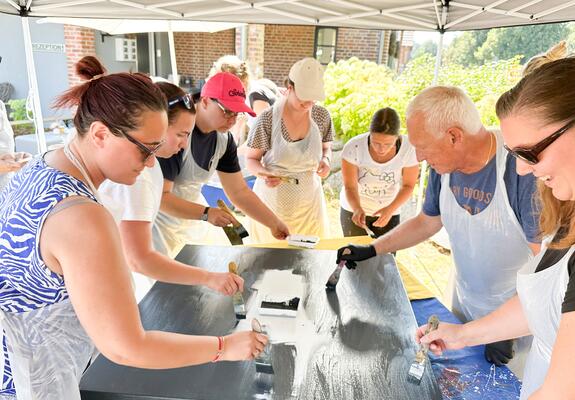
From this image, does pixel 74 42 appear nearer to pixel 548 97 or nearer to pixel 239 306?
pixel 239 306

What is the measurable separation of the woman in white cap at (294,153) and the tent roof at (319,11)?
0.65 m

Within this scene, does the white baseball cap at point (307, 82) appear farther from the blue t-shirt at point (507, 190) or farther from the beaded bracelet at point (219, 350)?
the beaded bracelet at point (219, 350)

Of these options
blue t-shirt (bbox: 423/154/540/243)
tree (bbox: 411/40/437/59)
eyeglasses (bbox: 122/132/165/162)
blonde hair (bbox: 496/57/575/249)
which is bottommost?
blue t-shirt (bbox: 423/154/540/243)

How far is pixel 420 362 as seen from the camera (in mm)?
1230

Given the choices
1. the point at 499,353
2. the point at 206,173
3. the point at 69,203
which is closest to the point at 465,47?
the point at 206,173

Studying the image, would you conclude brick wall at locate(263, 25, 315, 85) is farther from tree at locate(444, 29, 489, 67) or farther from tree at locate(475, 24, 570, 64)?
tree at locate(475, 24, 570, 64)

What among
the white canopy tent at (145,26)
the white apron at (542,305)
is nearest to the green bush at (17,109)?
the white canopy tent at (145,26)

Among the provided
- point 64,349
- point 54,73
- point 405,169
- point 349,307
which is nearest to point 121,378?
point 64,349

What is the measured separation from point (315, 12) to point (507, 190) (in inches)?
88.6

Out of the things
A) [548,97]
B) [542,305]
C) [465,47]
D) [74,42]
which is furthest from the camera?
[465,47]

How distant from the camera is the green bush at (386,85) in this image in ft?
19.2

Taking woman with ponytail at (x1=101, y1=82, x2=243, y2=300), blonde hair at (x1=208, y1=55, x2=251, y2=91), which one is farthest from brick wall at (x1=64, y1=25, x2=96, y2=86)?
woman with ponytail at (x1=101, y1=82, x2=243, y2=300)

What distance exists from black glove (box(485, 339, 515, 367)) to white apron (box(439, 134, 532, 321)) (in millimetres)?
196

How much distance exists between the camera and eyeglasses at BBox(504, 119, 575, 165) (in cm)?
84
